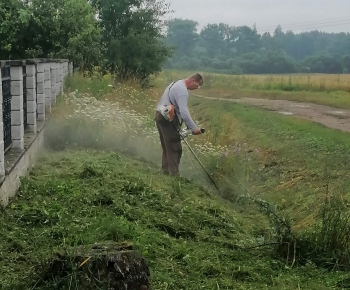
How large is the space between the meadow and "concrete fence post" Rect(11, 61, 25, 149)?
0.60 m

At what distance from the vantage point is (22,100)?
25.8ft

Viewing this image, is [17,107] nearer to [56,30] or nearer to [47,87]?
[47,87]

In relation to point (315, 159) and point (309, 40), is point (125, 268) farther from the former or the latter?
point (309, 40)

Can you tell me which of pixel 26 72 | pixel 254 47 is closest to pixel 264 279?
pixel 26 72

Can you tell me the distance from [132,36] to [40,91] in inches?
641

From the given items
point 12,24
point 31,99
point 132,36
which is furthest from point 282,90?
point 31,99

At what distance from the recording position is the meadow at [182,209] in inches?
190

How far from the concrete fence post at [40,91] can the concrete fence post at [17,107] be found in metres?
2.67

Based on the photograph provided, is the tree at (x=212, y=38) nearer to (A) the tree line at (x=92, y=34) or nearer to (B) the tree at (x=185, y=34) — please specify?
(B) the tree at (x=185, y=34)

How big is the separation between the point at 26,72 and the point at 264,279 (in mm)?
5619

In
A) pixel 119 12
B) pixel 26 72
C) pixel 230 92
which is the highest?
pixel 119 12

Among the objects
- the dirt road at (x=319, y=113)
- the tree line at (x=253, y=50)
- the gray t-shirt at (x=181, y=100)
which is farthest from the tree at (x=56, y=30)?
the tree line at (x=253, y=50)

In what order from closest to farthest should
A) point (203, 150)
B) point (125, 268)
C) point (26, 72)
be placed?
1. point (125, 268)
2. point (26, 72)
3. point (203, 150)

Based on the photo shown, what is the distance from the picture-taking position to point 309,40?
126 m
